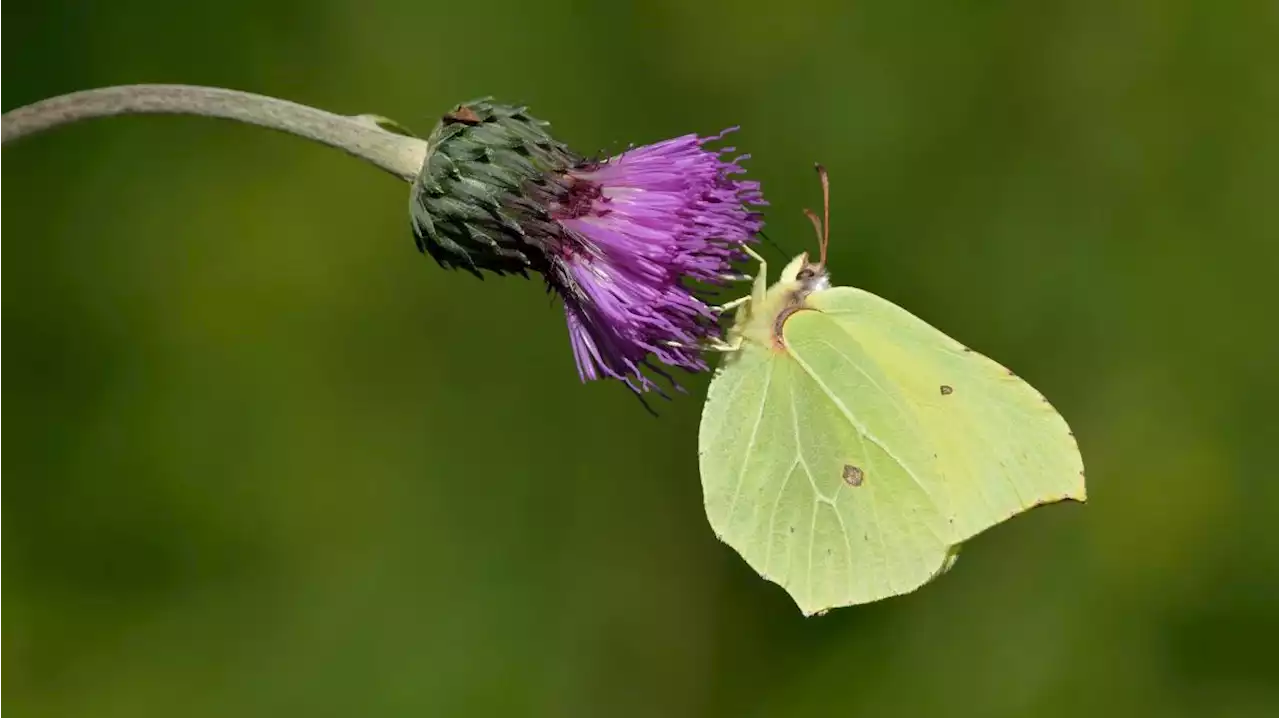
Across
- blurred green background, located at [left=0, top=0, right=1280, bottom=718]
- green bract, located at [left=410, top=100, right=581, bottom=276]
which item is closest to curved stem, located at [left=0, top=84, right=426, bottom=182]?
green bract, located at [left=410, top=100, right=581, bottom=276]

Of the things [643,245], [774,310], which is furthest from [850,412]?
[643,245]

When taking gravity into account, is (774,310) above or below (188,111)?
below

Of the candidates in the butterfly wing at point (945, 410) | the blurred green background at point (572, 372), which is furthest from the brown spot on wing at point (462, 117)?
the blurred green background at point (572, 372)

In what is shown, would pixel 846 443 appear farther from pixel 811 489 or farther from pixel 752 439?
pixel 752 439

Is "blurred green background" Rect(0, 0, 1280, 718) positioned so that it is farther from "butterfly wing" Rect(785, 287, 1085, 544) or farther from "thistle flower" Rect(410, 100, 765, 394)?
"thistle flower" Rect(410, 100, 765, 394)

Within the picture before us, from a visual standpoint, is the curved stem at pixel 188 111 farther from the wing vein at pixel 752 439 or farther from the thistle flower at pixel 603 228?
the wing vein at pixel 752 439

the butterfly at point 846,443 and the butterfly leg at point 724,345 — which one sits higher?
the butterfly leg at point 724,345

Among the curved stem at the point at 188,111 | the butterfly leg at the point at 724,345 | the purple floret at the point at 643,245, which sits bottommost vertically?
the butterfly leg at the point at 724,345

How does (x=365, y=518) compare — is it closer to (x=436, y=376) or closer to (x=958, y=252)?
(x=436, y=376)
